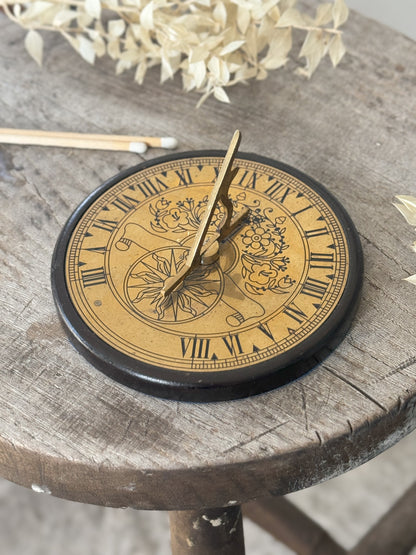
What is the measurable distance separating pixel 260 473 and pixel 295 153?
1.56 feet

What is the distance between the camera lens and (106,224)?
89 cm

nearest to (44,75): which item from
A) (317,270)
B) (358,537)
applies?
(317,270)

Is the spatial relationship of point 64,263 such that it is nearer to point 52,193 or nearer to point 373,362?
point 52,193

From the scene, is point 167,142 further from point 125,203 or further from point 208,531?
point 208,531

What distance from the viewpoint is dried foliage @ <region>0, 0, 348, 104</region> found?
1037 mm

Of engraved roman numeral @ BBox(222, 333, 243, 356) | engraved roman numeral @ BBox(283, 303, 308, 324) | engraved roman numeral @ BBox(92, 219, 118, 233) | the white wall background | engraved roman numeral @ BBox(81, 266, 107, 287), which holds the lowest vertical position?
the white wall background

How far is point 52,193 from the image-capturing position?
39.0 inches

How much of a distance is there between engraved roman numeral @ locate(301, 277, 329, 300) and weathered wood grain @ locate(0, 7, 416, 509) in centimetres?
5

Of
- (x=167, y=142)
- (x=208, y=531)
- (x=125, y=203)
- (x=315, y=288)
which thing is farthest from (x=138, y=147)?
(x=208, y=531)

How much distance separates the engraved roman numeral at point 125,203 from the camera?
0.91 metres

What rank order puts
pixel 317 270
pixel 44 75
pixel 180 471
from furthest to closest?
pixel 44 75 < pixel 317 270 < pixel 180 471

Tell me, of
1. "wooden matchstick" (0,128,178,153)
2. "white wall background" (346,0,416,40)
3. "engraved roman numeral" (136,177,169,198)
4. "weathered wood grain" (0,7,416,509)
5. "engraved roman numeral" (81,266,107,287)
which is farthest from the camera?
"white wall background" (346,0,416,40)

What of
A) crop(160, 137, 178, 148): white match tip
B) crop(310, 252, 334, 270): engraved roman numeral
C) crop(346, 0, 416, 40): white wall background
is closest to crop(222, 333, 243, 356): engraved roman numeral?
crop(310, 252, 334, 270): engraved roman numeral

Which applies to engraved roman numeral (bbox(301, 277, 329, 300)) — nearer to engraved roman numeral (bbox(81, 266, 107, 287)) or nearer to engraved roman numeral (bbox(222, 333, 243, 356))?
engraved roman numeral (bbox(222, 333, 243, 356))
